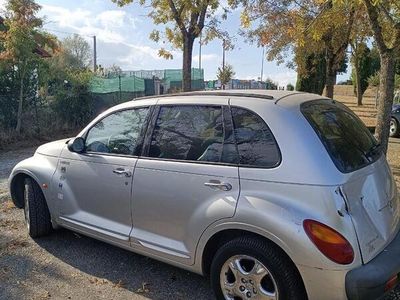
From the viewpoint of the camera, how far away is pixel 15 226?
5211 mm

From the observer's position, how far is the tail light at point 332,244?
102 inches

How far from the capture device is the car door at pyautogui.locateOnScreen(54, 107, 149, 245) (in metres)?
3.76

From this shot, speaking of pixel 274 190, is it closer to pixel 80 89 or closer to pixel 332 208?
pixel 332 208

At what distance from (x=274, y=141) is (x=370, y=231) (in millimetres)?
876

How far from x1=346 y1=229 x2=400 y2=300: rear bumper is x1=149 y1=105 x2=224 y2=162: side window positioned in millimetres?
1240

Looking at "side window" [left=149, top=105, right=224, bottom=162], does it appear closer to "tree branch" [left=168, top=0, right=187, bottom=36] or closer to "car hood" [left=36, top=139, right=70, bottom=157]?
"car hood" [left=36, top=139, right=70, bottom=157]

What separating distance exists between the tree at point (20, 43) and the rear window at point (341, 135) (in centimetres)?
993

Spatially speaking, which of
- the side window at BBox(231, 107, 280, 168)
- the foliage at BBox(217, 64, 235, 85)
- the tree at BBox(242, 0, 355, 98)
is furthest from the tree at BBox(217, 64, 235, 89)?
the side window at BBox(231, 107, 280, 168)

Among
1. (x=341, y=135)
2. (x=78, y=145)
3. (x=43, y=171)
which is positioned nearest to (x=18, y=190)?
(x=43, y=171)

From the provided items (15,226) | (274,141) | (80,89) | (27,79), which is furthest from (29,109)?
(274,141)

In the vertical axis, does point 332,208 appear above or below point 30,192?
above

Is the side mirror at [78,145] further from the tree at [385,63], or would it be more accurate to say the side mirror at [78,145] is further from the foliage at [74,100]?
the foliage at [74,100]

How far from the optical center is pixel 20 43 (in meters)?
11.1

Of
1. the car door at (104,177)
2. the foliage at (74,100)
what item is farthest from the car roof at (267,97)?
the foliage at (74,100)
